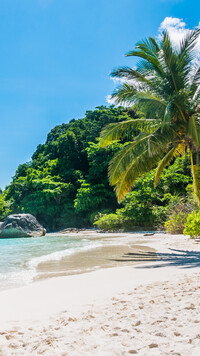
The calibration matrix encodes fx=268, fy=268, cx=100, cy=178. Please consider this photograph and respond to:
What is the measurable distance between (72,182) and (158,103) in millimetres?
24314

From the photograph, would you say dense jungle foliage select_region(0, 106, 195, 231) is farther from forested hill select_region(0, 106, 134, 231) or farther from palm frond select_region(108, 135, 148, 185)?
palm frond select_region(108, 135, 148, 185)

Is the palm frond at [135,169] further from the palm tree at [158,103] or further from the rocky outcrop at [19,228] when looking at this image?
the rocky outcrop at [19,228]

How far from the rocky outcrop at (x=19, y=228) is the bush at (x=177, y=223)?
11204mm

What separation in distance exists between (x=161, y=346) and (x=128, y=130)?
27.8 ft

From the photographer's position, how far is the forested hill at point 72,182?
89.4 feet

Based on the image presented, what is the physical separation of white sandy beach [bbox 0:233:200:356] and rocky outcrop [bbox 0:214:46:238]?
17239mm

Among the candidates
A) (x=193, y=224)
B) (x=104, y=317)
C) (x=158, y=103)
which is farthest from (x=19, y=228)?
(x=104, y=317)

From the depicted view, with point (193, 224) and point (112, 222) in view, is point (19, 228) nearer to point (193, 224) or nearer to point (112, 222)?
point (112, 222)

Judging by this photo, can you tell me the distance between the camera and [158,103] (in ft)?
27.8

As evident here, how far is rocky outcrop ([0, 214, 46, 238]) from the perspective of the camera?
20.6m

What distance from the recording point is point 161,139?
8414mm

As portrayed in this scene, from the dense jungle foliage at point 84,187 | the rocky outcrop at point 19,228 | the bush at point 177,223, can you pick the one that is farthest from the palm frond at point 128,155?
the rocky outcrop at point 19,228

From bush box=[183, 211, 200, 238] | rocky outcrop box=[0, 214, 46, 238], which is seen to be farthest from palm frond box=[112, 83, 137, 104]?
rocky outcrop box=[0, 214, 46, 238]

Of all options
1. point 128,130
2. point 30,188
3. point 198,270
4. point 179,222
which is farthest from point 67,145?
point 198,270
